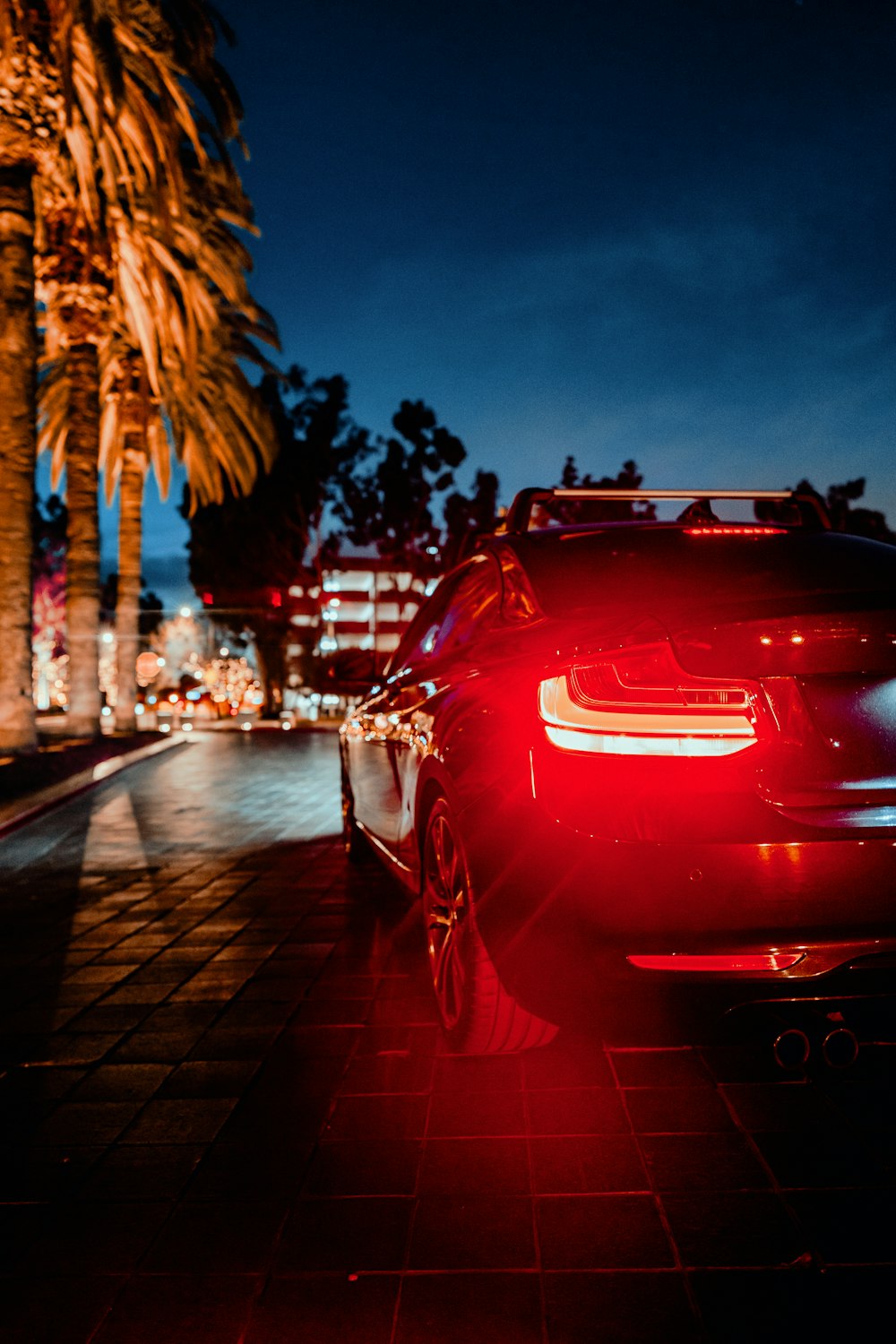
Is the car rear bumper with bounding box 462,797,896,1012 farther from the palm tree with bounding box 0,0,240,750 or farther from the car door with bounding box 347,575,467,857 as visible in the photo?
the palm tree with bounding box 0,0,240,750

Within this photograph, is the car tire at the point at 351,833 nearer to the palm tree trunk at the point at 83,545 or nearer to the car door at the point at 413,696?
the car door at the point at 413,696

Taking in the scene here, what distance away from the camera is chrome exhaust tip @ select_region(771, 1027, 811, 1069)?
8.36 feet

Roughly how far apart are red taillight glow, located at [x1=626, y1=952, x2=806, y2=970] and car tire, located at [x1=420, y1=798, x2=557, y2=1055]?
0.51 meters

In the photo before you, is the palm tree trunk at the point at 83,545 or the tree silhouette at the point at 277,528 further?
the tree silhouette at the point at 277,528

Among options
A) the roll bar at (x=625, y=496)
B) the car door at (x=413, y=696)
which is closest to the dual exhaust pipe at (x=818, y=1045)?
the car door at (x=413, y=696)

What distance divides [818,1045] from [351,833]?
4644mm

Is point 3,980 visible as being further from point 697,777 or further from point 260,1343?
point 697,777

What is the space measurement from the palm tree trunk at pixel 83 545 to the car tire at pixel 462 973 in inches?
558

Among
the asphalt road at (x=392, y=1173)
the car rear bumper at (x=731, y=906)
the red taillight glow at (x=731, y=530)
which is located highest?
the red taillight glow at (x=731, y=530)

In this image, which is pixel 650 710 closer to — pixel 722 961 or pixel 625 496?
pixel 722 961

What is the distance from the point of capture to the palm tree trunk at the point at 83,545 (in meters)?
16.9

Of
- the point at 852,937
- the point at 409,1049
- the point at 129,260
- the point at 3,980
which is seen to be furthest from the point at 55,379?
the point at 852,937

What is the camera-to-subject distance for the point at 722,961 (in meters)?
2.46

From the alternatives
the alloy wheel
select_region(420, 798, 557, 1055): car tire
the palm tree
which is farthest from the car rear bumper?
the palm tree
